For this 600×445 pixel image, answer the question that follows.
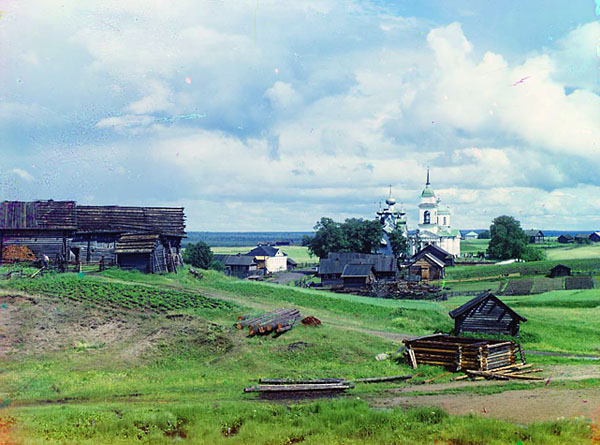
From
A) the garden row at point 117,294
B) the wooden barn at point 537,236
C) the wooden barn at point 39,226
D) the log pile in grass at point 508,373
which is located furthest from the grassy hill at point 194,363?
the wooden barn at point 537,236

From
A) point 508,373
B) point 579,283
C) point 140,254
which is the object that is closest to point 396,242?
point 579,283

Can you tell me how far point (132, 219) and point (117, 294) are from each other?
17137 mm

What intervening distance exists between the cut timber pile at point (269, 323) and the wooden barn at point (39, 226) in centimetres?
2178

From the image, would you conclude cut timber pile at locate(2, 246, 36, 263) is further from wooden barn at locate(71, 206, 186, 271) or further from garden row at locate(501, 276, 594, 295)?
garden row at locate(501, 276, 594, 295)

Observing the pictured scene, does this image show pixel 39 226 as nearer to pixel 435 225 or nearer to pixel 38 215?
pixel 38 215

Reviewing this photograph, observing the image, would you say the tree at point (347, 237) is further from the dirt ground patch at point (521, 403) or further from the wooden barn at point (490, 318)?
the dirt ground patch at point (521, 403)

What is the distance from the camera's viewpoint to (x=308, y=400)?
67.9ft

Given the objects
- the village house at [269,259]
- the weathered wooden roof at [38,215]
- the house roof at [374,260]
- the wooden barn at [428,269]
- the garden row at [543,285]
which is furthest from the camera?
the village house at [269,259]

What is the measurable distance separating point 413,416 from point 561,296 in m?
48.6

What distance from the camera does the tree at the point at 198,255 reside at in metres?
99.8

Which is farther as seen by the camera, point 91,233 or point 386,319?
point 91,233

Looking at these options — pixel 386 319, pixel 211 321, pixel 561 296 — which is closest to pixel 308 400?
pixel 211 321

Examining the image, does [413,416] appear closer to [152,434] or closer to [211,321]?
[152,434]

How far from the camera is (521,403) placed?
19875 millimetres
